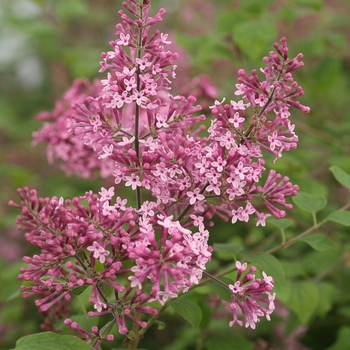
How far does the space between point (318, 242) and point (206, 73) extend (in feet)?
7.37

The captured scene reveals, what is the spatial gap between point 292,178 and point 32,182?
6.81 ft

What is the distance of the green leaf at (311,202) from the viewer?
72.1 inches

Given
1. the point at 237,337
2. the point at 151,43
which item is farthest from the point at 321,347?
the point at 151,43

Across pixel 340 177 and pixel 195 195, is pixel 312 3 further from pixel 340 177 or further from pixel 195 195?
pixel 195 195

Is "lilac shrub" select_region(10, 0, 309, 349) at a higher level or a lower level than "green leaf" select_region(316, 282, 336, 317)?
higher

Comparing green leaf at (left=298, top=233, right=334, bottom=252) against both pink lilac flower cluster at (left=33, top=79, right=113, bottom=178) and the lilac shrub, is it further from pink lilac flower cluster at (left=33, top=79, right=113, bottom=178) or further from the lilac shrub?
pink lilac flower cluster at (left=33, top=79, right=113, bottom=178)

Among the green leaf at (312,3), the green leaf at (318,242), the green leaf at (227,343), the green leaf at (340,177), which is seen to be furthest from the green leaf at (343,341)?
the green leaf at (312,3)

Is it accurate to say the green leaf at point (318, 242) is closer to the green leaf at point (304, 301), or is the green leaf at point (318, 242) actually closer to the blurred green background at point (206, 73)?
the green leaf at point (304, 301)

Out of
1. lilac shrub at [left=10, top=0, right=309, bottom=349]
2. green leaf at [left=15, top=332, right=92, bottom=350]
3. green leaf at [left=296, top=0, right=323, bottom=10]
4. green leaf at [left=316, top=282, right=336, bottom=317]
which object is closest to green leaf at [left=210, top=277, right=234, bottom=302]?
lilac shrub at [left=10, top=0, right=309, bottom=349]

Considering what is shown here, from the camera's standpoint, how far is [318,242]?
5.51 ft

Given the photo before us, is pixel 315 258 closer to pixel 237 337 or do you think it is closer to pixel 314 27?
pixel 237 337

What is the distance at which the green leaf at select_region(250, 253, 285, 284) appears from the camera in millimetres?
1500

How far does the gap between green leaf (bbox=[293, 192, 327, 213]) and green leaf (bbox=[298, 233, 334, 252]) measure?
0.14 m

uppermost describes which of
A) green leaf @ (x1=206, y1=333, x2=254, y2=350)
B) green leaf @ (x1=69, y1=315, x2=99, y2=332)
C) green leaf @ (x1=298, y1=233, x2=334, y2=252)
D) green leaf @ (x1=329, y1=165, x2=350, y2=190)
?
green leaf @ (x1=329, y1=165, x2=350, y2=190)
